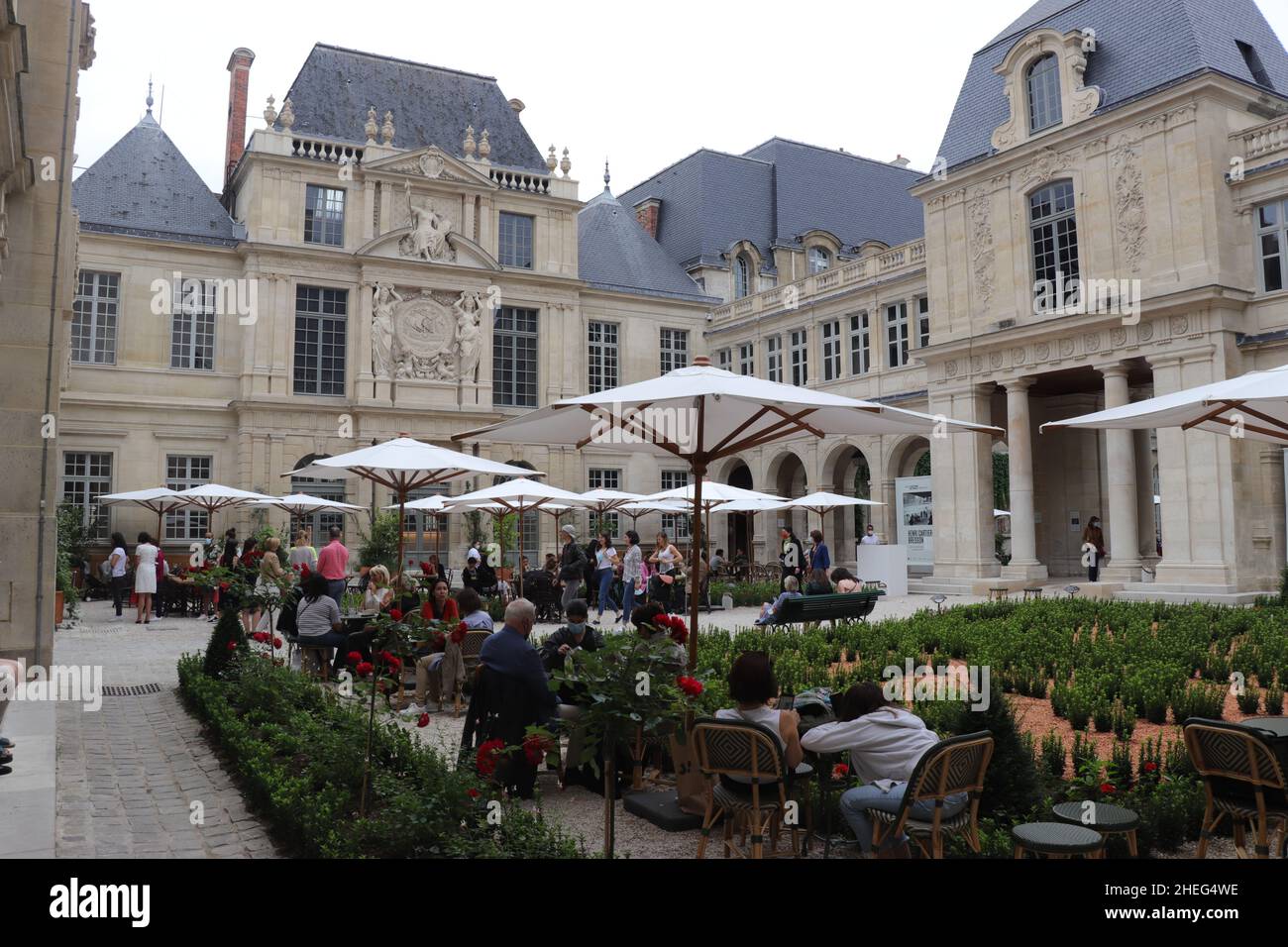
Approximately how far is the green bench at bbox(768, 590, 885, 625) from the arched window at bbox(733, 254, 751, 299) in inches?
960

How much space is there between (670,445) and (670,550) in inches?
497

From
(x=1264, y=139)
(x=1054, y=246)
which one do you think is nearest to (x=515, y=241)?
(x=1054, y=246)

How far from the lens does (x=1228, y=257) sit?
18922mm

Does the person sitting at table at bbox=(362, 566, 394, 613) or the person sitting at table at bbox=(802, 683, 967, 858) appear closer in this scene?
the person sitting at table at bbox=(802, 683, 967, 858)

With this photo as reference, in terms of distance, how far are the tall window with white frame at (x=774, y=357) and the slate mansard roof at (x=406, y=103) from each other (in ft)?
34.7

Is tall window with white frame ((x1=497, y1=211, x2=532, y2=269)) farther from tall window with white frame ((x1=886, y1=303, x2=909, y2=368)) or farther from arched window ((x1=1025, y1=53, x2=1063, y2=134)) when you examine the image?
arched window ((x1=1025, y1=53, x2=1063, y2=134))

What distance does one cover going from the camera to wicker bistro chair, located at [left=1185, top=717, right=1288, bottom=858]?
14.9ft

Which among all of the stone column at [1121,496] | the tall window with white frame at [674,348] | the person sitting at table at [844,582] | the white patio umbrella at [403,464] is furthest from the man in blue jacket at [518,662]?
the tall window with white frame at [674,348]

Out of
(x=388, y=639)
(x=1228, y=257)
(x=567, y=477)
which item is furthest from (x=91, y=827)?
(x=567, y=477)

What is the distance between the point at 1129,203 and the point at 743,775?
20.0 metres

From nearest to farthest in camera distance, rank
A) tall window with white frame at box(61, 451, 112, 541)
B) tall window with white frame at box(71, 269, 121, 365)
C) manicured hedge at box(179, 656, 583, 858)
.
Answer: manicured hedge at box(179, 656, 583, 858)
tall window with white frame at box(61, 451, 112, 541)
tall window with white frame at box(71, 269, 121, 365)

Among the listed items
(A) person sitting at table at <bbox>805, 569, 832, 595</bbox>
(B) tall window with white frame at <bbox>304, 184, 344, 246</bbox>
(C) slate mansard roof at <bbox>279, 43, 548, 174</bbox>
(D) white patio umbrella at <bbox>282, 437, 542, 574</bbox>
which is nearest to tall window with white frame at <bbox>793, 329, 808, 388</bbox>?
(C) slate mansard roof at <bbox>279, 43, 548, 174</bbox>

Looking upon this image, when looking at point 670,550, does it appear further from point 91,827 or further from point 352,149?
point 352,149
